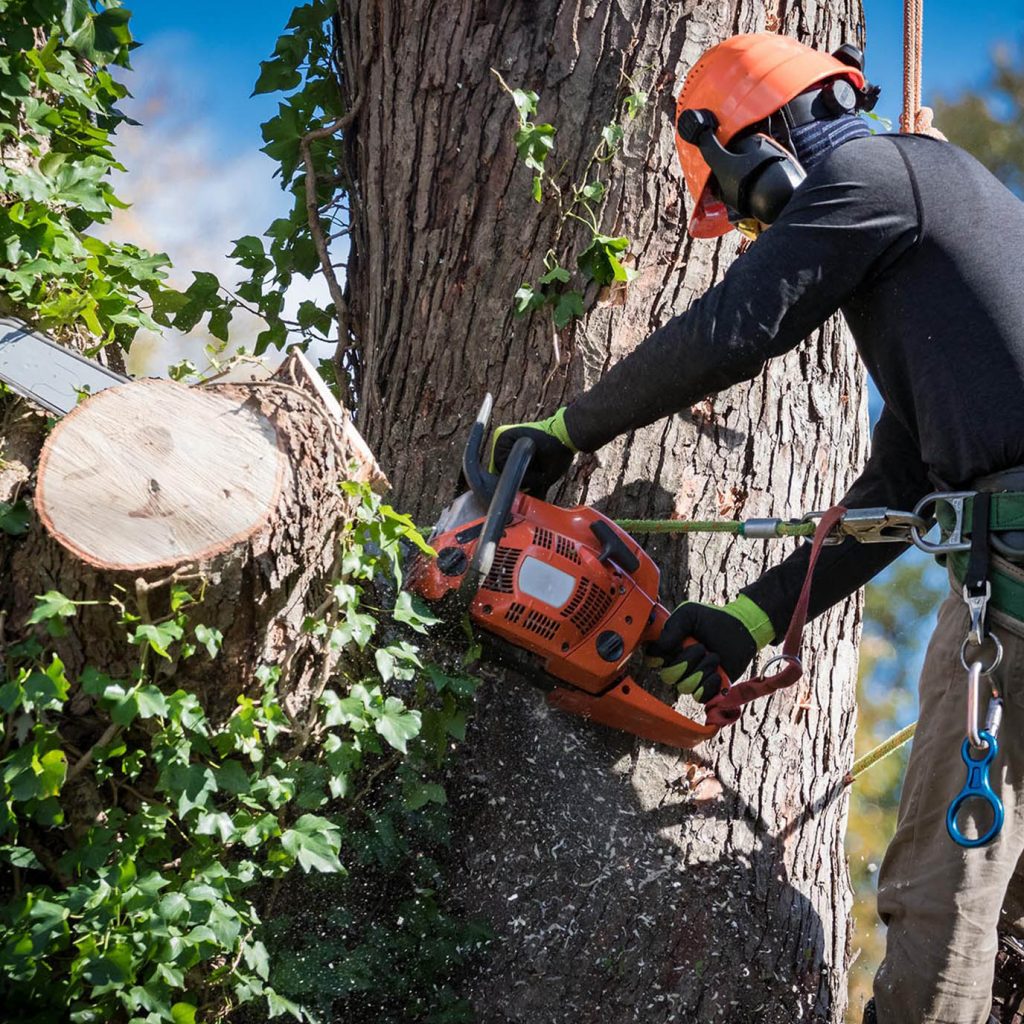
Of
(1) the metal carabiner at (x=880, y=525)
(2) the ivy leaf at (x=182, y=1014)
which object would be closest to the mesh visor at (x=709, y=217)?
(1) the metal carabiner at (x=880, y=525)

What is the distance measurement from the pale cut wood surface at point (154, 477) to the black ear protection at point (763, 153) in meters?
1.20

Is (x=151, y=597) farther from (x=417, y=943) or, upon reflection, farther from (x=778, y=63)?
(x=778, y=63)

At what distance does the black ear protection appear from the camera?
101 inches

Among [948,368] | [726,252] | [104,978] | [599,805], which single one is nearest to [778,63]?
[726,252]

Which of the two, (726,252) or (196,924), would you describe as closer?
(196,924)

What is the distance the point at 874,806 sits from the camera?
11.5m

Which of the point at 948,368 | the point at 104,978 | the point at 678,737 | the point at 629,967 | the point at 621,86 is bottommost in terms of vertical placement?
the point at 104,978

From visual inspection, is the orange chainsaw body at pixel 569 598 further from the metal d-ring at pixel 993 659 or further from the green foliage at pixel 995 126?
the green foliage at pixel 995 126

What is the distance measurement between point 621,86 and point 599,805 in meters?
1.81

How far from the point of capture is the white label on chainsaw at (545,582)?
2518 mm

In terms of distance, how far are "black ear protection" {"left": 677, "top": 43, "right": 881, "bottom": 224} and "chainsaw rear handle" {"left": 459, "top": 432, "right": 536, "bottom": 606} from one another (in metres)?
0.74

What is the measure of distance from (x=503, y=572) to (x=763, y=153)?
108 cm

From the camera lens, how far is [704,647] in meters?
2.63

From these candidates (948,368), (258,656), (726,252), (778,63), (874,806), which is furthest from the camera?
(874,806)
